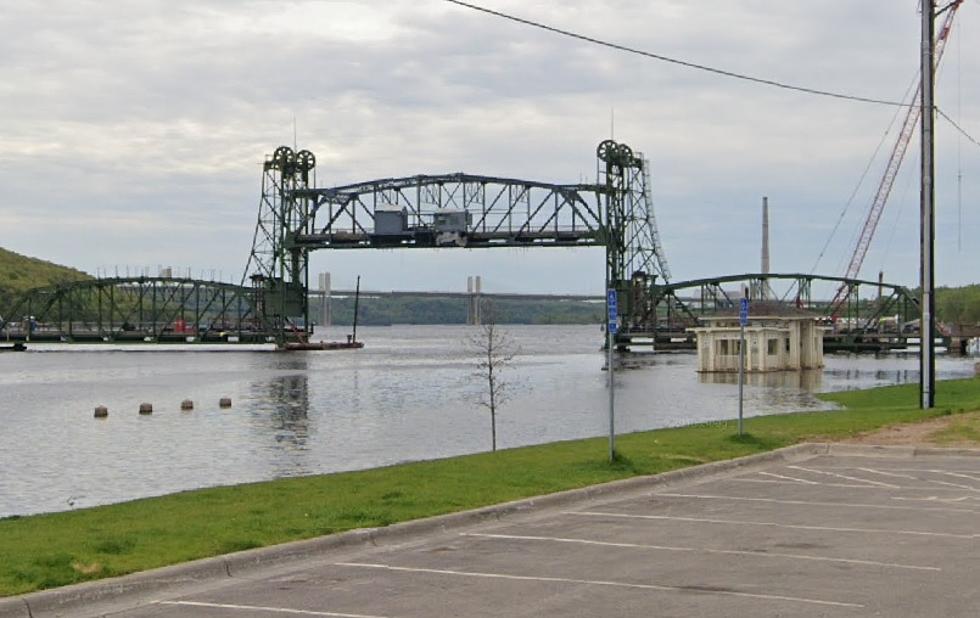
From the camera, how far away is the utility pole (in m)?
38.5

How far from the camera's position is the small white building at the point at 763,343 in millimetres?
108625

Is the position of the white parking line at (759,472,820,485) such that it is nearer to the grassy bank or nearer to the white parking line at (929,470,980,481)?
the grassy bank

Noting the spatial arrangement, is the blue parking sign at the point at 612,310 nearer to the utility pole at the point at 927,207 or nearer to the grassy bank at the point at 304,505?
the grassy bank at the point at 304,505

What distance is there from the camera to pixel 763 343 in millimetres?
110750

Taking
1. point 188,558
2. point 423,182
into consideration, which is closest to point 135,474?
point 188,558

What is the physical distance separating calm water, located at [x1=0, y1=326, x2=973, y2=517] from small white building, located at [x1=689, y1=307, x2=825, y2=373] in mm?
4415

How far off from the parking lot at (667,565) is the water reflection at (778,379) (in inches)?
2410

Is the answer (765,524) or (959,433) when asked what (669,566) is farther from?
(959,433)

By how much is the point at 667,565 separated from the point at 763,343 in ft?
323

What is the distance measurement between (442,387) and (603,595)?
242ft

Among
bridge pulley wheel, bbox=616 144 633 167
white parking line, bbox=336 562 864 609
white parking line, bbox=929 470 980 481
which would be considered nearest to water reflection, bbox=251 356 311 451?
white parking line, bbox=929 470 980 481

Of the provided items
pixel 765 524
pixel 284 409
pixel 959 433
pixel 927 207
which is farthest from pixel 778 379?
pixel 765 524

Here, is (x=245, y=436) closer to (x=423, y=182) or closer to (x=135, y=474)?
(x=135, y=474)

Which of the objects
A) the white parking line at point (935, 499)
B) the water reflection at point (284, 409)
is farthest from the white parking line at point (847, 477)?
the water reflection at point (284, 409)
